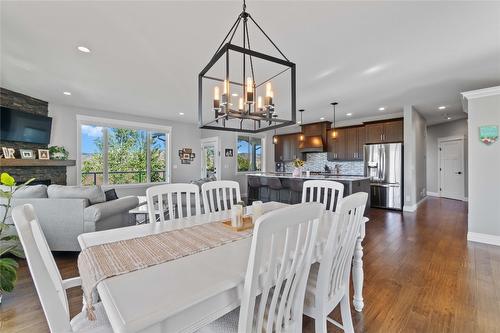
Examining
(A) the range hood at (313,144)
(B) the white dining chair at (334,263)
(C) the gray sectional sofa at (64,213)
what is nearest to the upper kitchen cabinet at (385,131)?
(A) the range hood at (313,144)

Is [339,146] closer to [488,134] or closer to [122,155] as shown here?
[488,134]

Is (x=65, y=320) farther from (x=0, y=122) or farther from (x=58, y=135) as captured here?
(x=58, y=135)

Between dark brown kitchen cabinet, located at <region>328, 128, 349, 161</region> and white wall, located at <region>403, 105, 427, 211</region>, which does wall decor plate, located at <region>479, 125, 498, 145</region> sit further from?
dark brown kitchen cabinet, located at <region>328, 128, 349, 161</region>

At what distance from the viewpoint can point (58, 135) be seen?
4.93 meters

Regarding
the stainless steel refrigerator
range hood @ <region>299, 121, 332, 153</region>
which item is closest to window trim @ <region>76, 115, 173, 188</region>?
range hood @ <region>299, 121, 332, 153</region>

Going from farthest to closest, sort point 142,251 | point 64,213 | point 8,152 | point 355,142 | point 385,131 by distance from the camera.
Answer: point 355,142 < point 385,131 < point 8,152 < point 64,213 < point 142,251

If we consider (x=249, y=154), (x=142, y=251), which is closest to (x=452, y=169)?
(x=249, y=154)

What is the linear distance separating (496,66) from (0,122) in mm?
7731

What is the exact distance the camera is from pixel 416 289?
2.13m

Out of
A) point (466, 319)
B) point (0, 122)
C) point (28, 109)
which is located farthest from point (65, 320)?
point (28, 109)

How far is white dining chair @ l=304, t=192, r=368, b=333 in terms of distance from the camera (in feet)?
3.84

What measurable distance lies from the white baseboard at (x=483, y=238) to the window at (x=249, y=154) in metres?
5.90

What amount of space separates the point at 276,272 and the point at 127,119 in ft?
20.2

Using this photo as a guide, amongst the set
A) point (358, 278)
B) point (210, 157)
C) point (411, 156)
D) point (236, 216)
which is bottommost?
point (358, 278)
